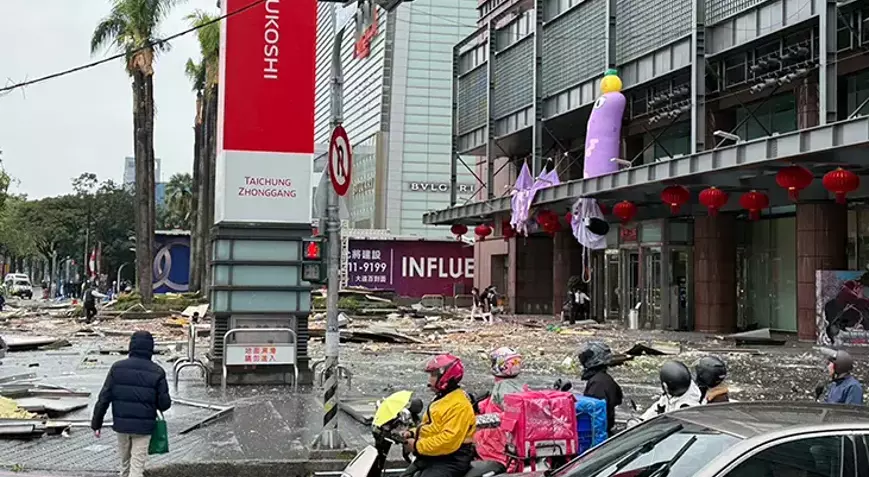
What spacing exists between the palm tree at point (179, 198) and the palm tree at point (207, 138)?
4997cm

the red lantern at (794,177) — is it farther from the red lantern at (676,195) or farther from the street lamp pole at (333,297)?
the street lamp pole at (333,297)

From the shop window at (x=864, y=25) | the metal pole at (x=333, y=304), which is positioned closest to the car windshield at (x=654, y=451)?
the metal pole at (x=333, y=304)

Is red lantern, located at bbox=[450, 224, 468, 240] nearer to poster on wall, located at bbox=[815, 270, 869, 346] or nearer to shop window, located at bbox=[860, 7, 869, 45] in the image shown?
poster on wall, located at bbox=[815, 270, 869, 346]

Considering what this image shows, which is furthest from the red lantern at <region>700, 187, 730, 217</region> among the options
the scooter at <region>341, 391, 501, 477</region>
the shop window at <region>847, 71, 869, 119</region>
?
the scooter at <region>341, 391, 501, 477</region>

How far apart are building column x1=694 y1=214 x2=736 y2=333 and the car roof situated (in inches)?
1059

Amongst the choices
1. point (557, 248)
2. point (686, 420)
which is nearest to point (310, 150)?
point (686, 420)

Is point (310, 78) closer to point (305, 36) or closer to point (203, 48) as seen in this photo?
point (305, 36)

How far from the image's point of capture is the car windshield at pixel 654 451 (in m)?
4.12

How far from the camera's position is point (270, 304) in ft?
Result: 52.5

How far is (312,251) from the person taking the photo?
1065 centimetres

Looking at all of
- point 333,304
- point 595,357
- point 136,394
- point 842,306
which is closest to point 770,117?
point 842,306

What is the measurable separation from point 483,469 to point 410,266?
5531 cm

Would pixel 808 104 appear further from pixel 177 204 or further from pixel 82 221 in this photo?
pixel 177 204

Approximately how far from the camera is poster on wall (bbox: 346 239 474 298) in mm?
60125
